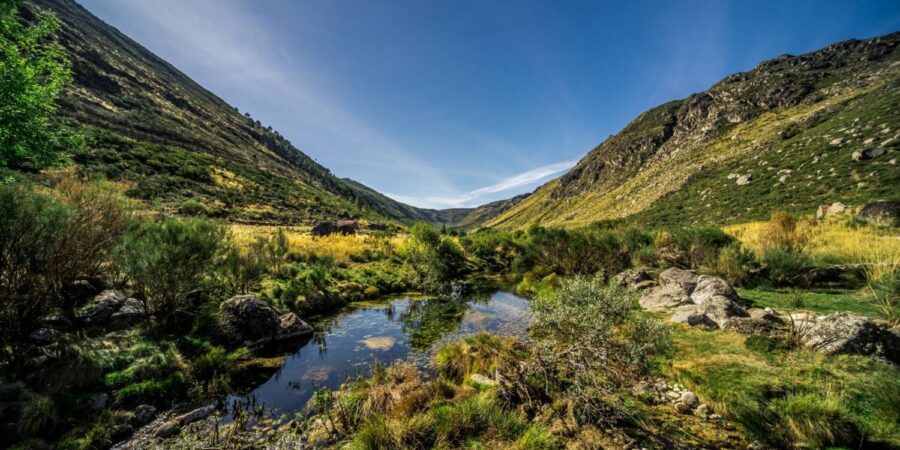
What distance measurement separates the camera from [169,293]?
38.7 feet

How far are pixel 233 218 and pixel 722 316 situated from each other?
53.6 m

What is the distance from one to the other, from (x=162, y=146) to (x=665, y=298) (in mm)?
90230

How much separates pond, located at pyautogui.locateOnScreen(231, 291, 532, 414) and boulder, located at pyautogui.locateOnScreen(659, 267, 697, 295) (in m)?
7.81

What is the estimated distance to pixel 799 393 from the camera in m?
6.00

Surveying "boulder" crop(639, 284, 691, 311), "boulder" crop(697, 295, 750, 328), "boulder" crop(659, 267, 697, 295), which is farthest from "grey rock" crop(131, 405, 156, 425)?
"boulder" crop(659, 267, 697, 295)

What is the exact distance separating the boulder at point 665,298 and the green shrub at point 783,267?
14.0 feet

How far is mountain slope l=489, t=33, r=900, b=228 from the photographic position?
3719 cm

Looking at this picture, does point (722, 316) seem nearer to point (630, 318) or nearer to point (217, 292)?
point (630, 318)

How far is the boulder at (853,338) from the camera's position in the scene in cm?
701

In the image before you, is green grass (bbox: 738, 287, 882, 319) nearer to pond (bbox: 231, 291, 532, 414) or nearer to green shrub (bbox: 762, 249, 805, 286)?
green shrub (bbox: 762, 249, 805, 286)

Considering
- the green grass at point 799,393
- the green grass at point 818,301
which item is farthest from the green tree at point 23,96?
the green grass at point 818,301

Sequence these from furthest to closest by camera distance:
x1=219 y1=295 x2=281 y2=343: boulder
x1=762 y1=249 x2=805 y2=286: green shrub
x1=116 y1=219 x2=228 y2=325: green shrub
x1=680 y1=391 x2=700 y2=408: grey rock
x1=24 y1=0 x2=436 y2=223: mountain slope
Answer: x1=24 y1=0 x2=436 y2=223: mountain slope < x1=762 y1=249 x2=805 y2=286: green shrub < x1=219 y1=295 x2=281 y2=343: boulder < x1=116 y1=219 x2=228 y2=325: green shrub < x1=680 y1=391 x2=700 y2=408: grey rock

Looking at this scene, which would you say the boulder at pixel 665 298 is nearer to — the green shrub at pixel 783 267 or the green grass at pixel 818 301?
the green grass at pixel 818 301

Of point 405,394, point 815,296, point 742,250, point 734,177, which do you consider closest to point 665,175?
point 734,177
